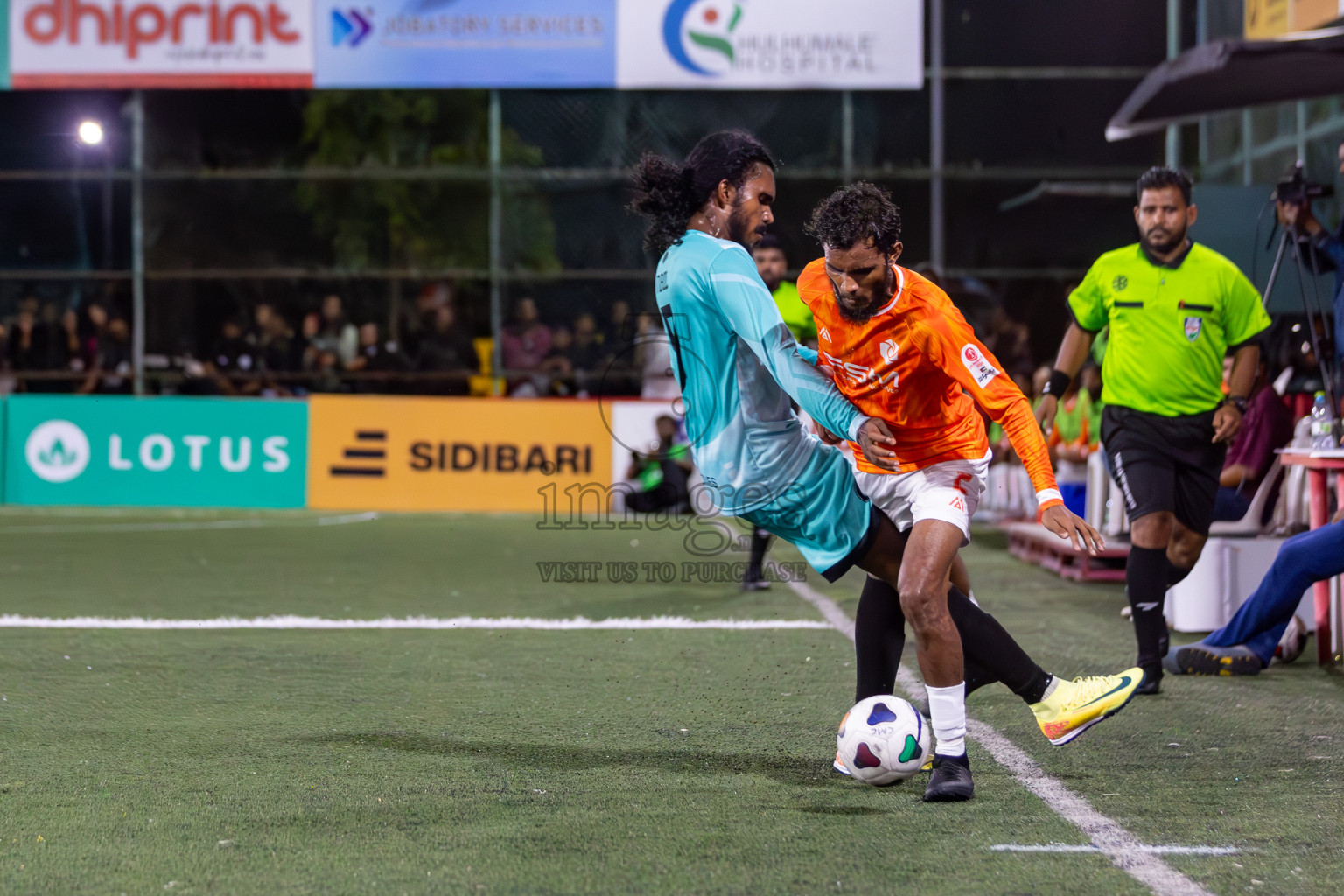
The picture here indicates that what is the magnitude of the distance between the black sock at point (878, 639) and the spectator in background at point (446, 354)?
38.6 ft

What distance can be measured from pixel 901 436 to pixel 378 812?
1.78 m

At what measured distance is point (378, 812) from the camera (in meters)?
3.88

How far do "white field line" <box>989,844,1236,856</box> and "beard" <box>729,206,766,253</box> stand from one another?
181cm

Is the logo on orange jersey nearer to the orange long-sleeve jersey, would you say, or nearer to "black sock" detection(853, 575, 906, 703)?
the orange long-sleeve jersey

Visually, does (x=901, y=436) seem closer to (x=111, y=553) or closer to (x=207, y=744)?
(x=207, y=744)

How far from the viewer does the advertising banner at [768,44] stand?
51.8ft

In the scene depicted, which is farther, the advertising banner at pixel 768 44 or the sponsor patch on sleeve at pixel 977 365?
the advertising banner at pixel 768 44

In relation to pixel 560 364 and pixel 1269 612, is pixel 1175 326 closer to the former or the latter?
pixel 1269 612

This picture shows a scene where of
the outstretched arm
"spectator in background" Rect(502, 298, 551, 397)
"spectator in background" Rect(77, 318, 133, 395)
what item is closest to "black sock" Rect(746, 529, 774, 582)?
the outstretched arm

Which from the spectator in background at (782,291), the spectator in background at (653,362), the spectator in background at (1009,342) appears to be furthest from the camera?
the spectator in background at (1009,342)

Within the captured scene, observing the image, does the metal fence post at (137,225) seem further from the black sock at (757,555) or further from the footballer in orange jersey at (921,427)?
the footballer in orange jersey at (921,427)

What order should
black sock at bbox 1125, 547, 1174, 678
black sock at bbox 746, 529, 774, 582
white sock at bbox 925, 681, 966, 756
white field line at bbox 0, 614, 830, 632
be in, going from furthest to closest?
1. black sock at bbox 746, 529, 774, 582
2. white field line at bbox 0, 614, 830, 632
3. black sock at bbox 1125, 547, 1174, 678
4. white sock at bbox 925, 681, 966, 756

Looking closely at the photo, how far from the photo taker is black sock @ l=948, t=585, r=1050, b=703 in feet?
14.1

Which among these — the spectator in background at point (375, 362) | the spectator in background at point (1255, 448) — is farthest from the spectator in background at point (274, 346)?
the spectator in background at point (1255, 448)
